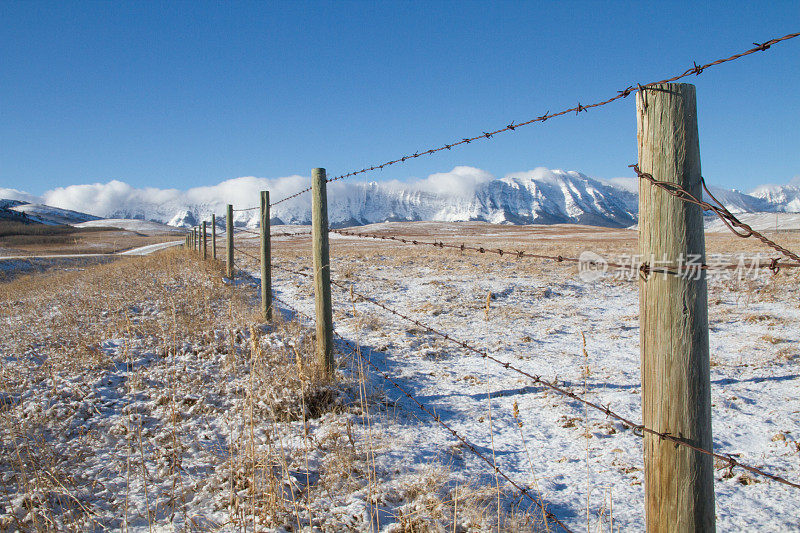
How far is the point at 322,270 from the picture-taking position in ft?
16.2

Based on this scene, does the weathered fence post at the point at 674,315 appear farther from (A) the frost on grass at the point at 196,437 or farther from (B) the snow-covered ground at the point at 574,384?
(A) the frost on grass at the point at 196,437

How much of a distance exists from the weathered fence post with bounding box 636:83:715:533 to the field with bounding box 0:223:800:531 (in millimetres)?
796

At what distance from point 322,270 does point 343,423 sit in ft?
5.56

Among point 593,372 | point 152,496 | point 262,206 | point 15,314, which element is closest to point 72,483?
point 152,496

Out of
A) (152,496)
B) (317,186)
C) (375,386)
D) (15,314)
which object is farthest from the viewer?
(15,314)

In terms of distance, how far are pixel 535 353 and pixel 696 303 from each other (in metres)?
5.43

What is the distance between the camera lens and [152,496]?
3205 millimetres

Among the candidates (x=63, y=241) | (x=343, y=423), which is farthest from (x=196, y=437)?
(x=63, y=241)

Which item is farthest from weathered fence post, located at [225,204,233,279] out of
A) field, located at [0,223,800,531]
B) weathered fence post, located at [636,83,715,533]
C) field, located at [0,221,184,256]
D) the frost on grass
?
field, located at [0,221,184,256]

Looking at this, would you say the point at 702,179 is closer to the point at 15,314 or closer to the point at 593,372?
the point at 593,372

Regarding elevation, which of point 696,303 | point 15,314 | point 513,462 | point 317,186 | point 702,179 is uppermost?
point 317,186

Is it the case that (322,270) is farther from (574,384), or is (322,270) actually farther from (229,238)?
(229,238)

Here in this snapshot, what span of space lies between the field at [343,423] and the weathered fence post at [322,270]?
257 mm

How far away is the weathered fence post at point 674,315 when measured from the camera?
1.76 meters
